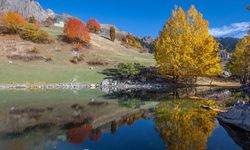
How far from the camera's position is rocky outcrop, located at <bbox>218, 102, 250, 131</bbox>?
23595 mm

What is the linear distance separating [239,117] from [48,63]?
69.8 metres

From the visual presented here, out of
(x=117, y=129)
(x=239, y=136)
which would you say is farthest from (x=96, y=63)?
(x=239, y=136)

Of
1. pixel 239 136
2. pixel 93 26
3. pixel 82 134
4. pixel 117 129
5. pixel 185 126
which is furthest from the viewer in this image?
pixel 93 26

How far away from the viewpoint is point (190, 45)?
2285 inches

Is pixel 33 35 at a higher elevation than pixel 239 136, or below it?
higher

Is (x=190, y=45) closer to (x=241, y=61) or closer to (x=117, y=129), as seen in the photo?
(x=241, y=61)

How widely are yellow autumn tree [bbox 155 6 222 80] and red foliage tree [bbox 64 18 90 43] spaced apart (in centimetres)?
5885

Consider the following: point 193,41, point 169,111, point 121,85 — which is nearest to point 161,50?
point 193,41

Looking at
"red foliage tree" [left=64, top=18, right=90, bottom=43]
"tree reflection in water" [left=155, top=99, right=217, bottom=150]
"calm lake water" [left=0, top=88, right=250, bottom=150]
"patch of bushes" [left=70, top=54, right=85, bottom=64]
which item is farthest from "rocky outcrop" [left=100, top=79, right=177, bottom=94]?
"red foliage tree" [left=64, top=18, right=90, bottom=43]

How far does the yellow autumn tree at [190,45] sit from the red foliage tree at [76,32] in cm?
5885

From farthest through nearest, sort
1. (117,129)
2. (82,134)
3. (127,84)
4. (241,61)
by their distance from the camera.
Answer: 1. (127,84)
2. (241,61)
3. (117,129)
4. (82,134)

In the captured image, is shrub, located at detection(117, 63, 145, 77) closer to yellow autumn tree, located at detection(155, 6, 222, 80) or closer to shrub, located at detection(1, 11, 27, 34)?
yellow autumn tree, located at detection(155, 6, 222, 80)

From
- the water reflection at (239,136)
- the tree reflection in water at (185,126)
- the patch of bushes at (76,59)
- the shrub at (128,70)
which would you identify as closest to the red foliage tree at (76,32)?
the patch of bushes at (76,59)

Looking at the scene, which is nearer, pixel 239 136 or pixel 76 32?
pixel 239 136
